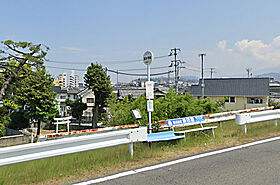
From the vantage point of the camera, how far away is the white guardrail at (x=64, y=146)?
403 cm

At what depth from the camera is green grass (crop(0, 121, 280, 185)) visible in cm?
441

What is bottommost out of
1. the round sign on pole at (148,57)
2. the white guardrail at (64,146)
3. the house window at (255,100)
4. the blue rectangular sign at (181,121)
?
the white guardrail at (64,146)

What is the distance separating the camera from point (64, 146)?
4.55 m

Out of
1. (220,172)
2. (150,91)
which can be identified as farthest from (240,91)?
(220,172)

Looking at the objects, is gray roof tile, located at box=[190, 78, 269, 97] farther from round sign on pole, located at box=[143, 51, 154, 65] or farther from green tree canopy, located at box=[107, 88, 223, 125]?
round sign on pole, located at box=[143, 51, 154, 65]

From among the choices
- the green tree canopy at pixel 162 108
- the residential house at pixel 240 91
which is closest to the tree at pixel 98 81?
the green tree canopy at pixel 162 108

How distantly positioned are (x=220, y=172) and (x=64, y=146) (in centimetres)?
305

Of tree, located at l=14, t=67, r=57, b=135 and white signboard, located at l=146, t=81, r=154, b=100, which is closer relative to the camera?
white signboard, located at l=146, t=81, r=154, b=100

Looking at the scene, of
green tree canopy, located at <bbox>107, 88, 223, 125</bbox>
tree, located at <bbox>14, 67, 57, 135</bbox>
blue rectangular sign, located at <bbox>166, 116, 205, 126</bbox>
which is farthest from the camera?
tree, located at <bbox>14, 67, 57, 135</bbox>

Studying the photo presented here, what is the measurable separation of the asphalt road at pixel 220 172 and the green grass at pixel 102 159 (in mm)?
680

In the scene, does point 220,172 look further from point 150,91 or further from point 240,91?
point 240,91

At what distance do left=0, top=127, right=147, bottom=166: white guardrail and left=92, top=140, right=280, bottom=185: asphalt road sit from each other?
1000 mm

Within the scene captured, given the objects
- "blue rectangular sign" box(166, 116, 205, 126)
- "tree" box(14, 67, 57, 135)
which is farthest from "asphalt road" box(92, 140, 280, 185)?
"tree" box(14, 67, 57, 135)

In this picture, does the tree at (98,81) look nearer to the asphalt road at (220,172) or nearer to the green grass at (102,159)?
the green grass at (102,159)
